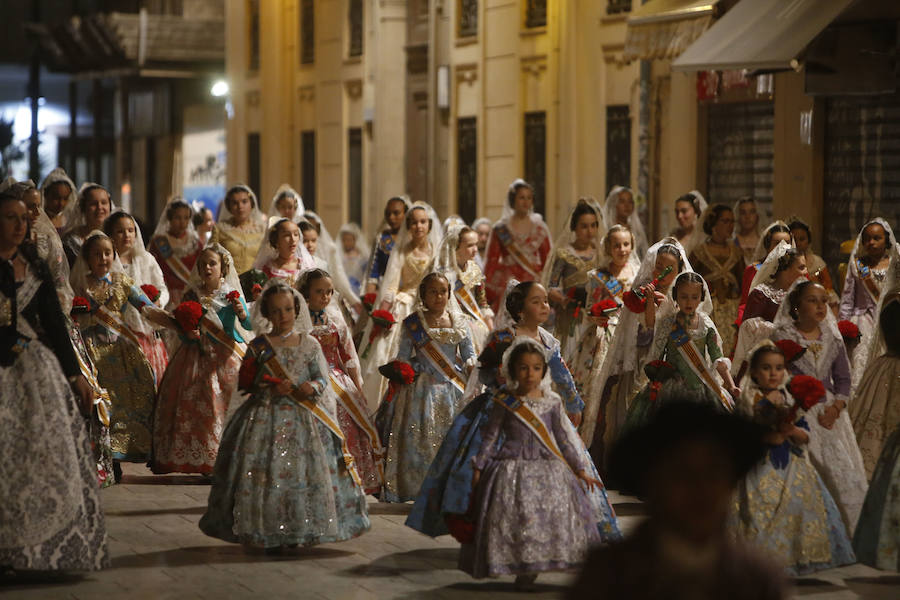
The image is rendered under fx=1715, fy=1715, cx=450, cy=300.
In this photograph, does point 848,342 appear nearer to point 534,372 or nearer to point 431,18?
point 534,372

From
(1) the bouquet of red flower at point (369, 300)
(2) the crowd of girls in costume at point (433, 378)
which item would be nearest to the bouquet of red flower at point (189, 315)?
(2) the crowd of girls in costume at point (433, 378)

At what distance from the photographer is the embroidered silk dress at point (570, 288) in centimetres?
1297

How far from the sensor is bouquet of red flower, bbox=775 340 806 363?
9.12m

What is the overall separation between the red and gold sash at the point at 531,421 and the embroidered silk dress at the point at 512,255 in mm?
7329

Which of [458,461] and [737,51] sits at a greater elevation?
[737,51]

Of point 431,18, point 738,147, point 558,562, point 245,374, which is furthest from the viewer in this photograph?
point 431,18

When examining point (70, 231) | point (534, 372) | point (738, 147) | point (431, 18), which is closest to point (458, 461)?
point (534, 372)

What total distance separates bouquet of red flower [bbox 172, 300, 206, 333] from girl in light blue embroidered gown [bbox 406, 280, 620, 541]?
282 centimetres

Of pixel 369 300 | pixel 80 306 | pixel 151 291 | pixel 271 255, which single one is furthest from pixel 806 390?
pixel 369 300

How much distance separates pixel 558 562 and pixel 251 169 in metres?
26.6

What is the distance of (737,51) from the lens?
49.4ft

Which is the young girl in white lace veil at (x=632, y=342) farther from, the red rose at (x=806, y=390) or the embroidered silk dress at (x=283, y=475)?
the red rose at (x=806, y=390)

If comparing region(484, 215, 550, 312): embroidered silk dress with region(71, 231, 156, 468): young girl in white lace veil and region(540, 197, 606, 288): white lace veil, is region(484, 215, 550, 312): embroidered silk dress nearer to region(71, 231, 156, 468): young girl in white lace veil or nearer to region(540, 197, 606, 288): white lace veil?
region(540, 197, 606, 288): white lace veil

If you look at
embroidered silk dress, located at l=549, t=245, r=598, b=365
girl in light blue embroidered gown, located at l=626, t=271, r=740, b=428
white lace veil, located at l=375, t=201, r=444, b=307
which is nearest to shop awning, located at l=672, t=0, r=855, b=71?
embroidered silk dress, located at l=549, t=245, r=598, b=365
